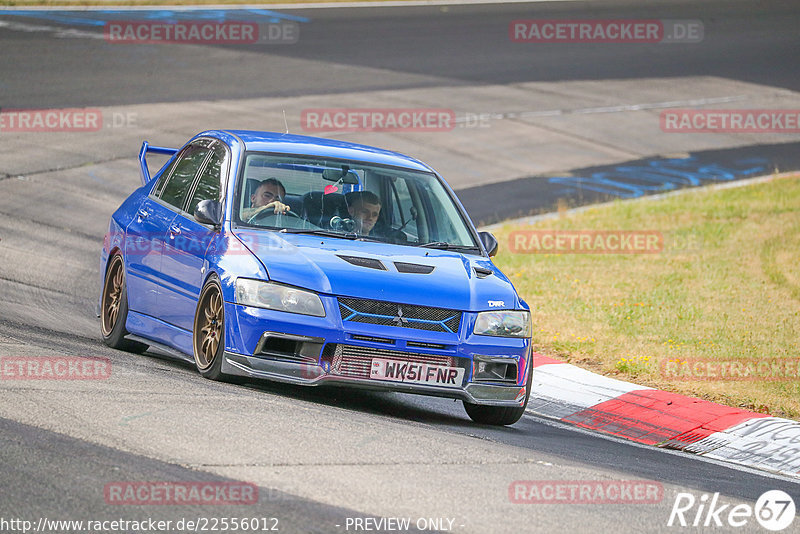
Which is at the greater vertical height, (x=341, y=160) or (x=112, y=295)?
(x=341, y=160)

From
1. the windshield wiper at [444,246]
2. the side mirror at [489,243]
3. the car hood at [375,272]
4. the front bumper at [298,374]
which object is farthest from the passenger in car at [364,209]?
the front bumper at [298,374]

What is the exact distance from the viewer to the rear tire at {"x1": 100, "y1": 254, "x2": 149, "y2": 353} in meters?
8.99

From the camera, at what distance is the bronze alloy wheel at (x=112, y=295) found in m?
9.17

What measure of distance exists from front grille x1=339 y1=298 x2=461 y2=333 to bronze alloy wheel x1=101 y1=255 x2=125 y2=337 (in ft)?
8.32

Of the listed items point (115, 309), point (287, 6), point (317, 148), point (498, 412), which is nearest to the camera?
point (498, 412)

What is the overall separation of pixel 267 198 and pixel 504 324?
182 centimetres

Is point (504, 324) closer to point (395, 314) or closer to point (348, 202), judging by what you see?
point (395, 314)

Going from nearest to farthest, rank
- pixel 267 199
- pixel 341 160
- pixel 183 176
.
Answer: pixel 267 199 < pixel 341 160 < pixel 183 176

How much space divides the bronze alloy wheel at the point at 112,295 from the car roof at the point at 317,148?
1.22 m

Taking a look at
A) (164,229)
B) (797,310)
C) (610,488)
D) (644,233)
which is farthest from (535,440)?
(644,233)

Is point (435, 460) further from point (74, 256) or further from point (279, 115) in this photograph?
point (279, 115)

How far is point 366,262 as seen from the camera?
7559mm

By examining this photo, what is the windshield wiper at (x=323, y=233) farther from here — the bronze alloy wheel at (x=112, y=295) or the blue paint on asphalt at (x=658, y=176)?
the blue paint on asphalt at (x=658, y=176)

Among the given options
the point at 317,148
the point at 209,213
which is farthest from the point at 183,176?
the point at 209,213
